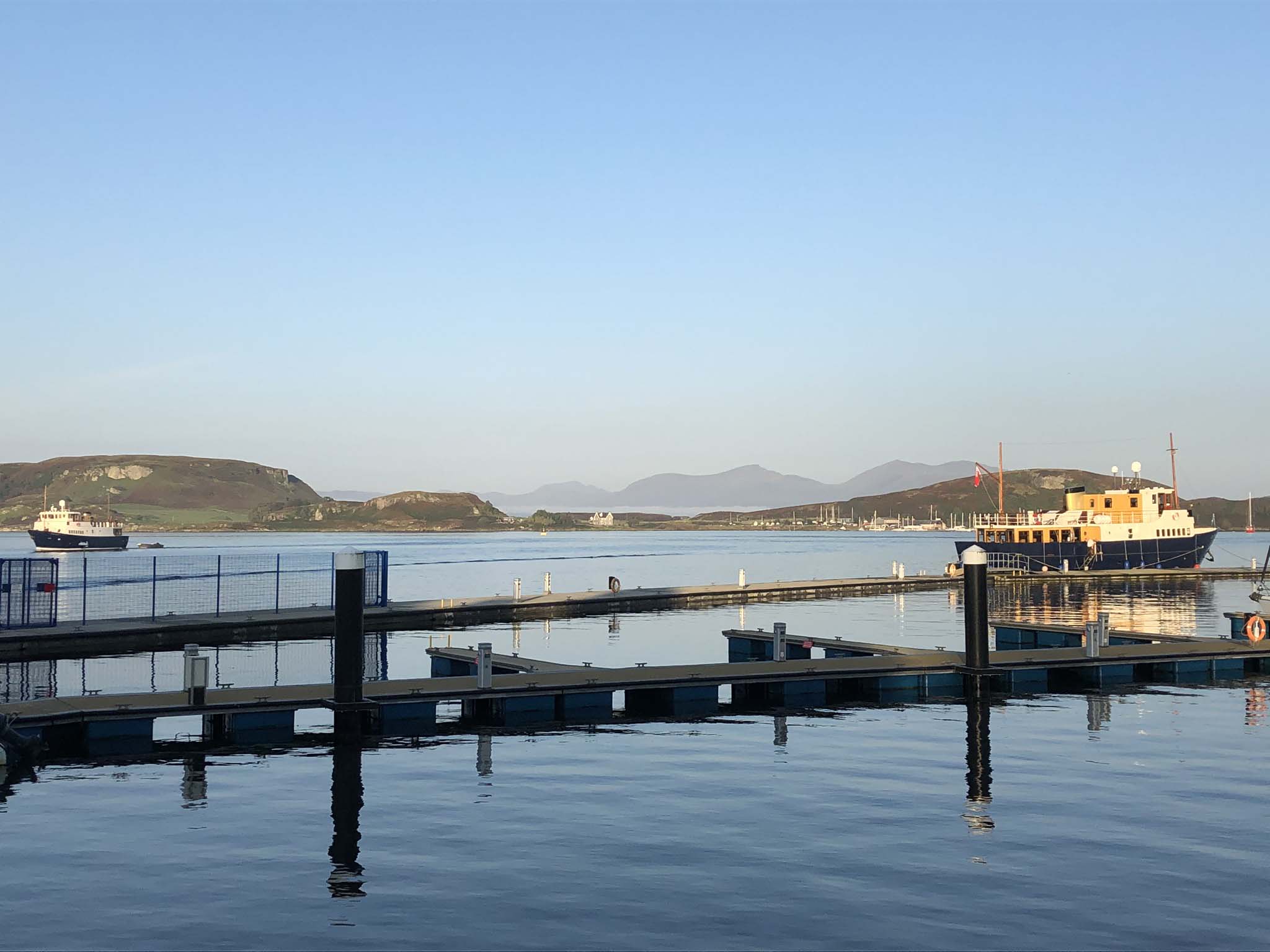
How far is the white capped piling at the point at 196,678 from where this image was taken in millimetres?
25547

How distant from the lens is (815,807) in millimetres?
20141

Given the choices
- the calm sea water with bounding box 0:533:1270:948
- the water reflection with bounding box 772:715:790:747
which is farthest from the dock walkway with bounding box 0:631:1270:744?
the water reflection with bounding box 772:715:790:747

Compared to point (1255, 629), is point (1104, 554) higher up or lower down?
higher up

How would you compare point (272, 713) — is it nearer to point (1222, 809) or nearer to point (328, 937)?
point (328, 937)

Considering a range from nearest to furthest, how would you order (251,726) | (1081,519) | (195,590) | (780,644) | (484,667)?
(251,726), (484,667), (780,644), (195,590), (1081,519)

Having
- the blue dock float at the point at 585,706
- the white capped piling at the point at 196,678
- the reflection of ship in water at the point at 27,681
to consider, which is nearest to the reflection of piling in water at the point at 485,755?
the blue dock float at the point at 585,706

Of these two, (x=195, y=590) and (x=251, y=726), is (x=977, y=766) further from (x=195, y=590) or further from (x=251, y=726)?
(x=195, y=590)

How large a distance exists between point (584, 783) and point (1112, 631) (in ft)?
92.3

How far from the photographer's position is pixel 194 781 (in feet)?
73.9

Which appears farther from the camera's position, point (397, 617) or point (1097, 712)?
point (397, 617)

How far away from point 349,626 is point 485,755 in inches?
157

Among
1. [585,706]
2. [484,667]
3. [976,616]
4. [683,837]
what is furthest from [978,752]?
[484,667]

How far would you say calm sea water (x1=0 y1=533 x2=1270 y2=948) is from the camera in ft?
46.1

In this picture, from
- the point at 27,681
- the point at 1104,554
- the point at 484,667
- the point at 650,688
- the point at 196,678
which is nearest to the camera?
the point at 196,678
